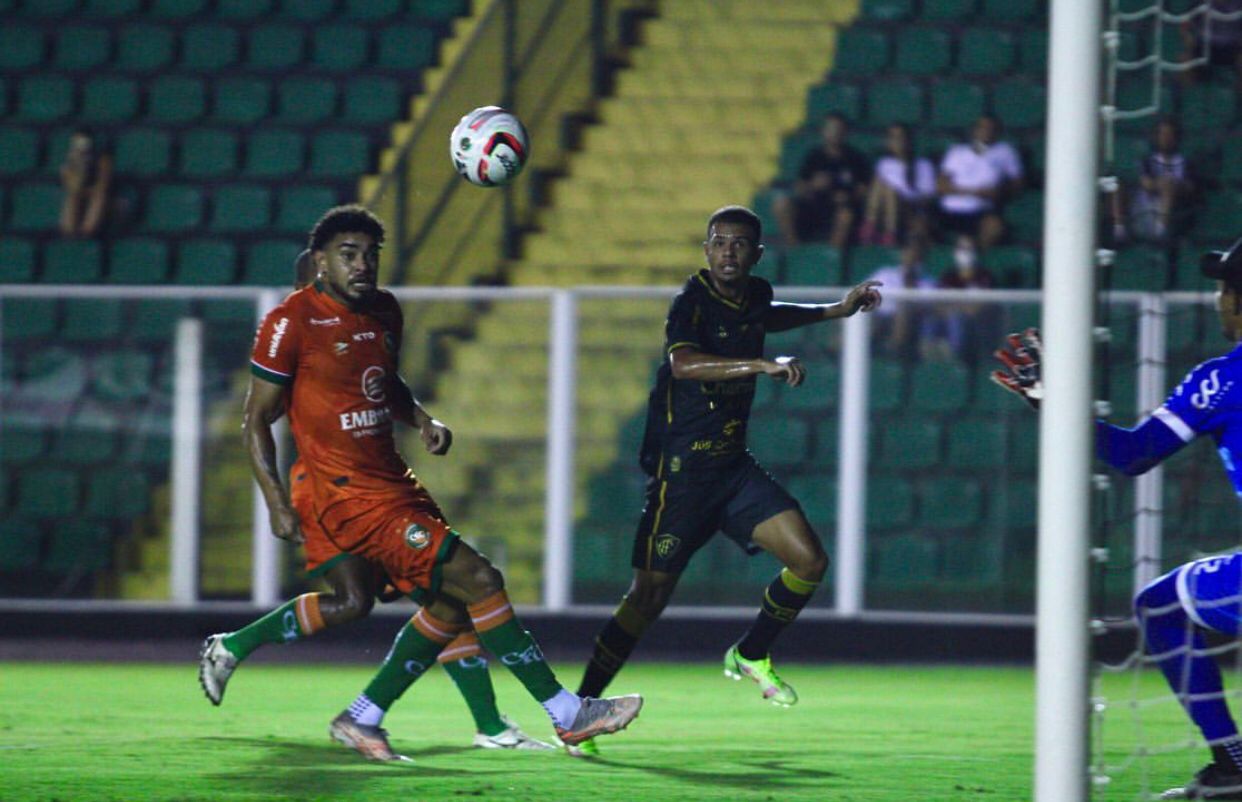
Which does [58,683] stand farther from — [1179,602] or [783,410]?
[1179,602]

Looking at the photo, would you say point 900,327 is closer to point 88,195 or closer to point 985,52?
point 985,52

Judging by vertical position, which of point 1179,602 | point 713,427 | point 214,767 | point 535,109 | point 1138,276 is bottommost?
point 214,767

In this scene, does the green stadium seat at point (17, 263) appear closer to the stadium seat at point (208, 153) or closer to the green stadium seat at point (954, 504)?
the stadium seat at point (208, 153)

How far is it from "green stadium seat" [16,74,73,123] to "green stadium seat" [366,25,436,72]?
226cm

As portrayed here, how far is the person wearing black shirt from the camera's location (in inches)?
274

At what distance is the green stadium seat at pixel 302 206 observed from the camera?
13.9 metres

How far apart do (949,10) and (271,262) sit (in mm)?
5167

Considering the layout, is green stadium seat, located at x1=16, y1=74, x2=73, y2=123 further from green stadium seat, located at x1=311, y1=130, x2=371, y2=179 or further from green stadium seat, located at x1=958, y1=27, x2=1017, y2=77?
green stadium seat, located at x1=958, y1=27, x2=1017, y2=77

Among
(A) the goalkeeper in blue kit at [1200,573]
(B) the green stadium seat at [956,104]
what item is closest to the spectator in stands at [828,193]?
(B) the green stadium seat at [956,104]

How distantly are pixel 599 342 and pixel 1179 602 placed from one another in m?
5.38

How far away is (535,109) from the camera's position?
528 inches

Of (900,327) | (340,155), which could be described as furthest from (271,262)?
(900,327)

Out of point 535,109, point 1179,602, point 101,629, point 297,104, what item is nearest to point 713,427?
point 1179,602

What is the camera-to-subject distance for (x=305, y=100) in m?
14.6
